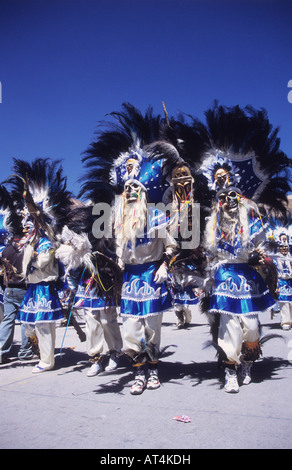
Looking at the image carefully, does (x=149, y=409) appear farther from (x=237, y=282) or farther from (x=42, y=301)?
(x=42, y=301)

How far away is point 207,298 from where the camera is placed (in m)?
4.45

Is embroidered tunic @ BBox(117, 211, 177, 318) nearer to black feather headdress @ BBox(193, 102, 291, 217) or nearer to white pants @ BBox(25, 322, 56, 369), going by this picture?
black feather headdress @ BBox(193, 102, 291, 217)

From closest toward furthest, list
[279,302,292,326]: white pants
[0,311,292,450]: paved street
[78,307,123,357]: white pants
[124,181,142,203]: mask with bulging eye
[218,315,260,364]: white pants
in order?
[0,311,292,450]: paved street, [218,315,260,364]: white pants, [124,181,142,203]: mask with bulging eye, [78,307,123,357]: white pants, [279,302,292,326]: white pants

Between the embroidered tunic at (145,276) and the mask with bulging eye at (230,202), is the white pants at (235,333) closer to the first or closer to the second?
Result: the embroidered tunic at (145,276)

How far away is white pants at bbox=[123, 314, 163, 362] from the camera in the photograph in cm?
414

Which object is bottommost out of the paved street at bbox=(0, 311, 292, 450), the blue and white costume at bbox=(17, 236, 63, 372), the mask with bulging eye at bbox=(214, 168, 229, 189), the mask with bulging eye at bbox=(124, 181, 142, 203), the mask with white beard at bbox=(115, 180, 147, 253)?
the paved street at bbox=(0, 311, 292, 450)

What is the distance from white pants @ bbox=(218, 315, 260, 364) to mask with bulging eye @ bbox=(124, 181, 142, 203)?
1558mm

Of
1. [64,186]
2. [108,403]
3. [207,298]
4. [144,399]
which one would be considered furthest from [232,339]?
[64,186]

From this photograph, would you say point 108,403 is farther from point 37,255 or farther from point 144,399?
point 37,255

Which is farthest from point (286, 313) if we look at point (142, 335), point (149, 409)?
point (149, 409)

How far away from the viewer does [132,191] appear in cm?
443

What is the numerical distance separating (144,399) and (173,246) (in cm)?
154

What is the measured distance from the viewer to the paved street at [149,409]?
9.20 ft

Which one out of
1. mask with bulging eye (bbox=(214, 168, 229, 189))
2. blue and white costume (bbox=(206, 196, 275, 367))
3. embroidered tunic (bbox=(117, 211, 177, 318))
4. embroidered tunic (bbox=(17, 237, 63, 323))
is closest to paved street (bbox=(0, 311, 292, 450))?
blue and white costume (bbox=(206, 196, 275, 367))
